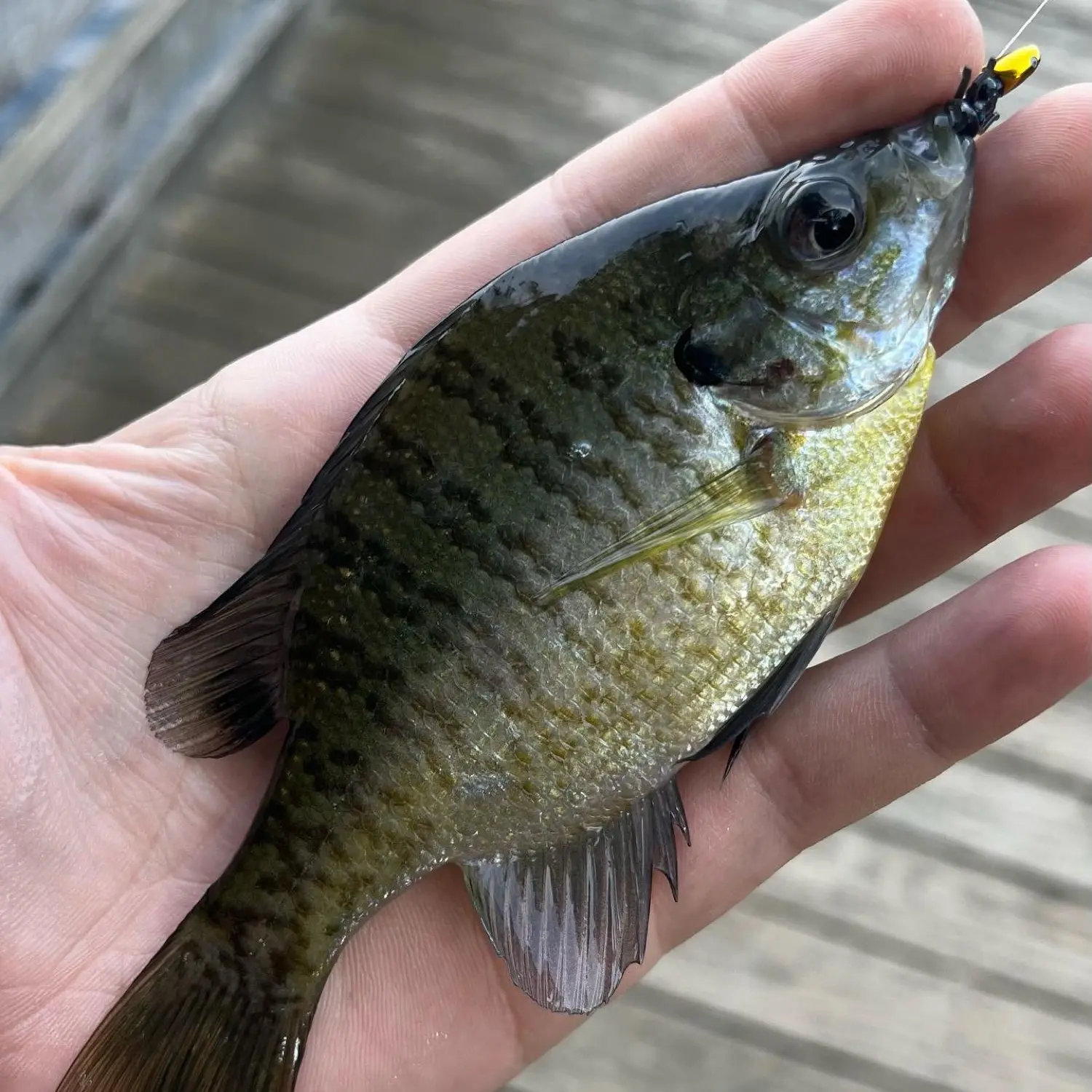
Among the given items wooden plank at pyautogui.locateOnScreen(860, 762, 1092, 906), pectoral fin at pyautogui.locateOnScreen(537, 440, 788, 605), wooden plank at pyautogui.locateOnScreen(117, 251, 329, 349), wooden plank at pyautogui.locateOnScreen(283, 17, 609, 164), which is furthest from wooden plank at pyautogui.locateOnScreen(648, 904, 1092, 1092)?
wooden plank at pyautogui.locateOnScreen(283, 17, 609, 164)

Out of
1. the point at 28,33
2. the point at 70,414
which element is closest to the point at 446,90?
the point at 28,33

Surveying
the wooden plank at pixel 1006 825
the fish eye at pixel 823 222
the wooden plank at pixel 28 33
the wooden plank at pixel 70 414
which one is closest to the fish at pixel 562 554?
the fish eye at pixel 823 222

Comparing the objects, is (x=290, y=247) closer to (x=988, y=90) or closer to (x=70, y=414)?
(x=70, y=414)

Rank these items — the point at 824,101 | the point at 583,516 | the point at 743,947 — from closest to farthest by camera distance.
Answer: the point at 583,516 → the point at 824,101 → the point at 743,947

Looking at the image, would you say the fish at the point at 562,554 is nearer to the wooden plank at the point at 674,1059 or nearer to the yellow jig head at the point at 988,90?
the yellow jig head at the point at 988,90

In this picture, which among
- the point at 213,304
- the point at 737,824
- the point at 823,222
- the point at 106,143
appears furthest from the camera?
the point at 213,304

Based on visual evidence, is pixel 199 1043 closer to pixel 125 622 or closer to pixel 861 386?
pixel 125 622

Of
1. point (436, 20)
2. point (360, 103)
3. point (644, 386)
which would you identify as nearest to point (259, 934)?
point (644, 386)
